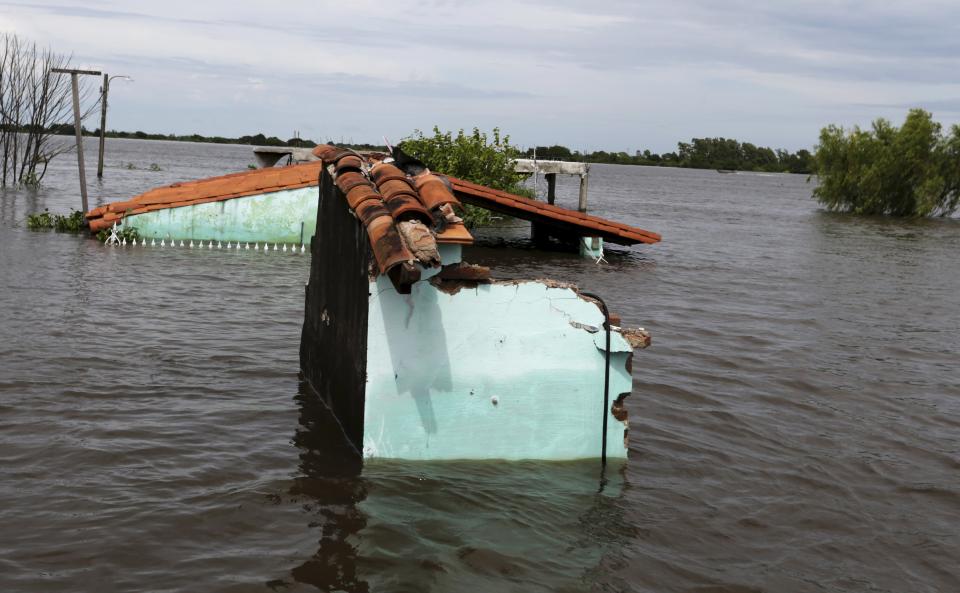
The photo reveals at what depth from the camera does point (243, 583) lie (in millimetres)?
5039

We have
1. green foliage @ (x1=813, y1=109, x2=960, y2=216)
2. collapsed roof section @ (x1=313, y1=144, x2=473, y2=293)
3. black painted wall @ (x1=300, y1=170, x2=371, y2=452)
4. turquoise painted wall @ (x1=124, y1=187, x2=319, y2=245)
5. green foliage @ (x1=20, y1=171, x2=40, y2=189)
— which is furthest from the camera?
green foliage @ (x1=813, y1=109, x2=960, y2=216)

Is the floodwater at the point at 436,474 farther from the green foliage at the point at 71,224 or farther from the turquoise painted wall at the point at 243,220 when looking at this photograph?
the green foliage at the point at 71,224

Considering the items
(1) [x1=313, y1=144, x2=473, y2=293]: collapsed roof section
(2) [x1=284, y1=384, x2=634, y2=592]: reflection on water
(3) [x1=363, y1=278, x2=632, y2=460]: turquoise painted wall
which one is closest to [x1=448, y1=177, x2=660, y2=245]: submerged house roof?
(1) [x1=313, y1=144, x2=473, y2=293]: collapsed roof section

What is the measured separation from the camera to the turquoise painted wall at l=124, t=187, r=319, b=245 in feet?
59.9

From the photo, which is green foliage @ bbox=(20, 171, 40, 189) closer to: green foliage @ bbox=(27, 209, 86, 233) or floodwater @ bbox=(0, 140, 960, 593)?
green foliage @ bbox=(27, 209, 86, 233)

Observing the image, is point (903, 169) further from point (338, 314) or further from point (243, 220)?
point (338, 314)

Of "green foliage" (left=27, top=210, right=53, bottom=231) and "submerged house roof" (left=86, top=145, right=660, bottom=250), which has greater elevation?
"submerged house roof" (left=86, top=145, right=660, bottom=250)

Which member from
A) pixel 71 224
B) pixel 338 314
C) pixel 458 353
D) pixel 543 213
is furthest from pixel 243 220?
pixel 458 353

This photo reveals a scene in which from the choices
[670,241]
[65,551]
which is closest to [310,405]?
[65,551]

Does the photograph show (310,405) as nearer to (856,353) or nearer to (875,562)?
(875,562)

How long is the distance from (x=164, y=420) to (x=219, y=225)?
37.5 feet

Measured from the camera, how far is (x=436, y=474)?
658 centimetres

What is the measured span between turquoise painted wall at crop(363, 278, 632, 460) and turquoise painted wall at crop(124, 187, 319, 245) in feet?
41.4

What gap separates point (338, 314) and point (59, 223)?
1494 cm
